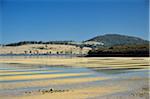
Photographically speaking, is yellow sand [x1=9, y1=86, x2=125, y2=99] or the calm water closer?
yellow sand [x1=9, y1=86, x2=125, y2=99]

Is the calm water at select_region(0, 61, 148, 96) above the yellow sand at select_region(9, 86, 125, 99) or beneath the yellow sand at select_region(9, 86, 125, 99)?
above

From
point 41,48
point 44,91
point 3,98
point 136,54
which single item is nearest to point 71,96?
point 44,91

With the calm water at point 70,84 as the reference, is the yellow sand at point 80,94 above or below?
below

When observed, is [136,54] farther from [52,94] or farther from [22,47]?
[22,47]

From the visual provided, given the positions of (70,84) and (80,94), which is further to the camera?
(70,84)

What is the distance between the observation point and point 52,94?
1259 cm

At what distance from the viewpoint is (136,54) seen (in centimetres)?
7431

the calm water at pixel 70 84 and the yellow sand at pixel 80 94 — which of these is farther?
the calm water at pixel 70 84

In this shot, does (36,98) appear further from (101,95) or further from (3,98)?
(101,95)

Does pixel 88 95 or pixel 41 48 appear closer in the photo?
pixel 88 95

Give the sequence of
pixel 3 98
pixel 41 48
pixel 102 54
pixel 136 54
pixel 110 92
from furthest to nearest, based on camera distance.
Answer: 1. pixel 41 48
2. pixel 102 54
3. pixel 136 54
4. pixel 110 92
5. pixel 3 98

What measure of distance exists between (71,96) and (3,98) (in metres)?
2.34

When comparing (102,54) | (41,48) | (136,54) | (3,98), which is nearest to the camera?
(3,98)

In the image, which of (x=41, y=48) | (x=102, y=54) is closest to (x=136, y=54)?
(x=102, y=54)
